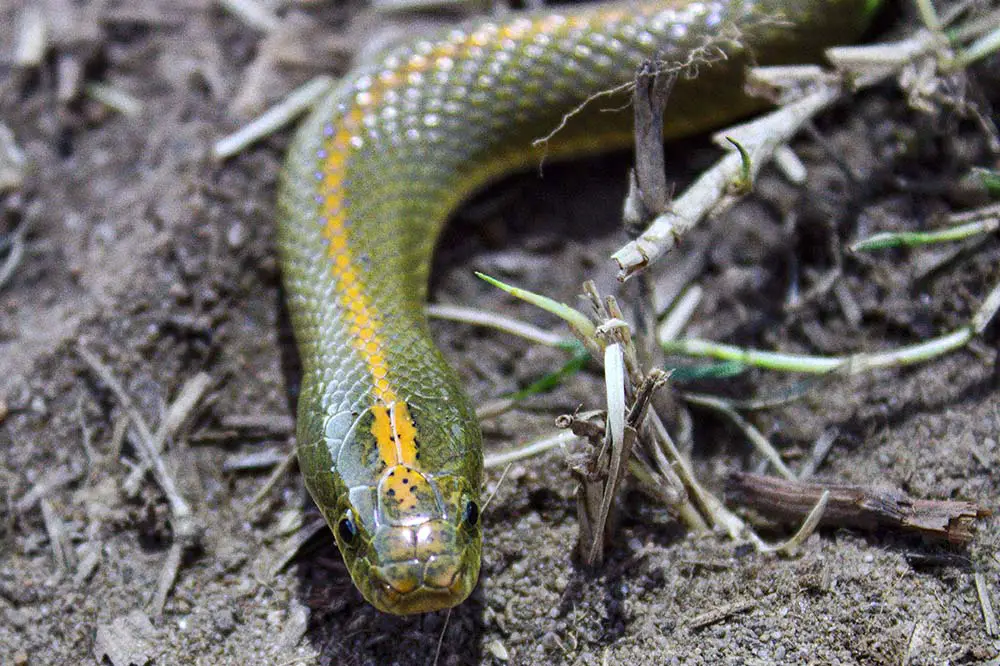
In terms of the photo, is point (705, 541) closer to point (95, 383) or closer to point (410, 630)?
point (410, 630)

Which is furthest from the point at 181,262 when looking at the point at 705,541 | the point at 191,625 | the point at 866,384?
the point at 866,384

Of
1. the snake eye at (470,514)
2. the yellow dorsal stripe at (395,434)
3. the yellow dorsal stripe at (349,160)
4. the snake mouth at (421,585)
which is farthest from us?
→ the yellow dorsal stripe at (349,160)

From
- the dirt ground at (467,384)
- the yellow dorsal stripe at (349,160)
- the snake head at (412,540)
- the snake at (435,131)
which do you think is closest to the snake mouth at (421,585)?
the snake head at (412,540)

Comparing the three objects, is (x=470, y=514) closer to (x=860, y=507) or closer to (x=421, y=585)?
(x=421, y=585)

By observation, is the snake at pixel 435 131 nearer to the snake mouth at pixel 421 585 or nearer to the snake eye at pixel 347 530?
the snake eye at pixel 347 530

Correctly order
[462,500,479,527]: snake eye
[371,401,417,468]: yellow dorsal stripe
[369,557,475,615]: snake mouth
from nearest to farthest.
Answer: [369,557,475,615]: snake mouth
[462,500,479,527]: snake eye
[371,401,417,468]: yellow dorsal stripe

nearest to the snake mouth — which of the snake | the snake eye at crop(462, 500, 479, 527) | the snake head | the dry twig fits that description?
the snake head

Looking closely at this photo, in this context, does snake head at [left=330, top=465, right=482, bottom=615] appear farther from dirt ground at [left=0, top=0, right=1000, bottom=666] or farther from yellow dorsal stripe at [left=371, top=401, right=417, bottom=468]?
dirt ground at [left=0, top=0, right=1000, bottom=666]

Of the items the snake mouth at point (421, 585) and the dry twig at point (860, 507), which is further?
the dry twig at point (860, 507)
